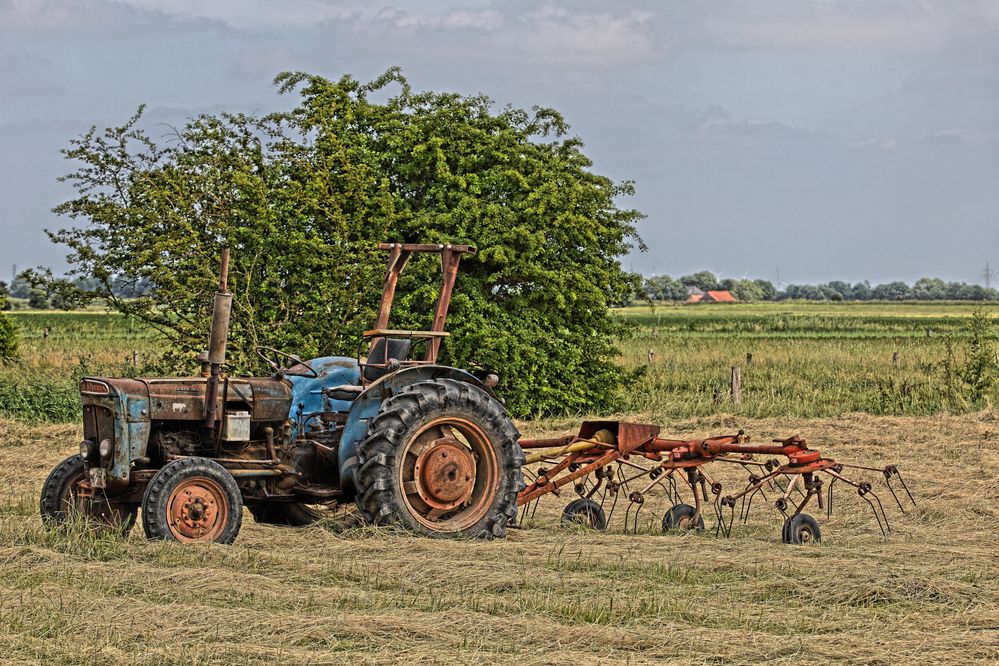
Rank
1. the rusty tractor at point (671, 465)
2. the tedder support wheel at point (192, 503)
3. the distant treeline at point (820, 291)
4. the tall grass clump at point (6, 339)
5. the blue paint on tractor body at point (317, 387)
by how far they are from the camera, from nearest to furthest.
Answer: the tedder support wheel at point (192, 503)
the rusty tractor at point (671, 465)
the blue paint on tractor body at point (317, 387)
the tall grass clump at point (6, 339)
the distant treeline at point (820, 291)

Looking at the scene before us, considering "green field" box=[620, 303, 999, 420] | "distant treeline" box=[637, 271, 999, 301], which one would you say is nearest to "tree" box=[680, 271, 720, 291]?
"distant treeline" box=[637, 271, 999, 301]

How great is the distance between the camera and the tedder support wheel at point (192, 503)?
7.98 m

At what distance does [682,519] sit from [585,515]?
31.5 inches

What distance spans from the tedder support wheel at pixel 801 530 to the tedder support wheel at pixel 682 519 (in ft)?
2.15

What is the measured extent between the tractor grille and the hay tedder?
1 centimetres

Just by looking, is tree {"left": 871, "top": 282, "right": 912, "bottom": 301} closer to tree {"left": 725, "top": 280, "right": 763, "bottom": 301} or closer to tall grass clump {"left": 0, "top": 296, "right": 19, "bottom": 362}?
tree {"left": 725, "top": 280, "right": 763, "bottom": 301}

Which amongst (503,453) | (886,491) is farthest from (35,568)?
(886,491)

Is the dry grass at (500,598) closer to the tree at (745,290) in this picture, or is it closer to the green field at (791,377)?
the green field at (791,377)

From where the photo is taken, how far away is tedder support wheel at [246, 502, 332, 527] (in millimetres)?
9516

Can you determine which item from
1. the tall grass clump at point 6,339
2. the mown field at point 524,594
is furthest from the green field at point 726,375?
the mown field at point 524,594

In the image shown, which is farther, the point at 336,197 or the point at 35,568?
the point at 336,197

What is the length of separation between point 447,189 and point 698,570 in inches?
467

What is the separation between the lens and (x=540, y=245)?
60.6ft

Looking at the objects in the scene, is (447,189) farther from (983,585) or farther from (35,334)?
(35,334)
